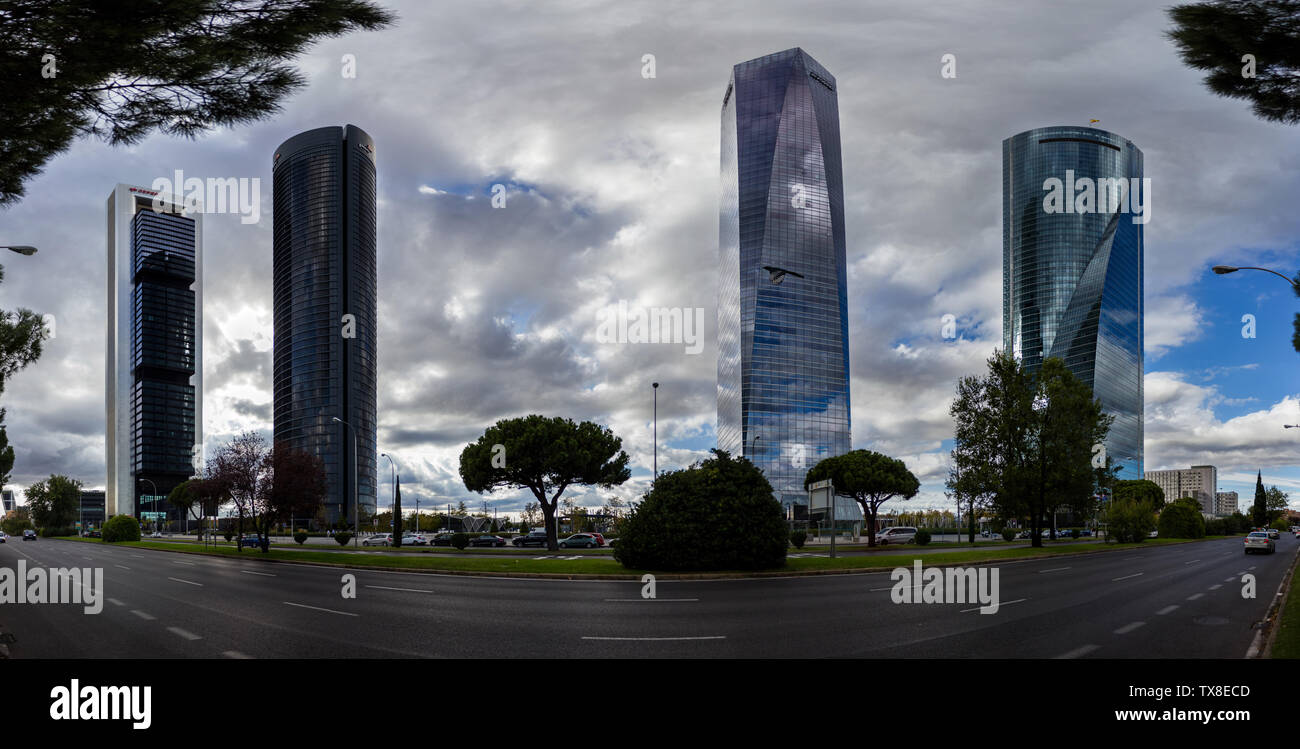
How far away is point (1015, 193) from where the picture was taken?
198875mm

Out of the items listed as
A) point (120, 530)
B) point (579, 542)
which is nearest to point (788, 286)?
point (579, 542)

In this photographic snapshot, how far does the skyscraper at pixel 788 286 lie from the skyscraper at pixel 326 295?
84.2 metres

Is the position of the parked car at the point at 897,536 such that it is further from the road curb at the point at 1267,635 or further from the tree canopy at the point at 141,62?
the tree canopy at the point at 141,62

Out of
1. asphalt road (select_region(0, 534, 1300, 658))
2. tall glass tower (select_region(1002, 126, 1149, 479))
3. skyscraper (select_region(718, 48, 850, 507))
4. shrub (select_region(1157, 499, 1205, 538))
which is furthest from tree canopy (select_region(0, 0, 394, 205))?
tall glass tower (select_region(1002, 126, 1149, 479))

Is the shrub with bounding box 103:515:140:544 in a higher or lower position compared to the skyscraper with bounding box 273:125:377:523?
lower

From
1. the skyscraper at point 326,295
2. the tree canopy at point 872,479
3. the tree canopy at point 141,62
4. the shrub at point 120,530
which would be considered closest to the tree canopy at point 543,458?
the tree canopy at point 872,479

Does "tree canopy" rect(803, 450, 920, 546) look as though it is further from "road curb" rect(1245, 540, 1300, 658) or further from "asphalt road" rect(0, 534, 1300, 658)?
"road curb" rect(1245, 540, 1300, 658)

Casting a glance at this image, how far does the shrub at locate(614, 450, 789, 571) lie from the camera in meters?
26.0

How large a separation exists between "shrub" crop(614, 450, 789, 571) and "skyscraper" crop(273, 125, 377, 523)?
150m

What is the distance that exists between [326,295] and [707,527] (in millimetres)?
159783

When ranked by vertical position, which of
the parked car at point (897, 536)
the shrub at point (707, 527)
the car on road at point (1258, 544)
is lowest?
the parked car at point (897, 536)

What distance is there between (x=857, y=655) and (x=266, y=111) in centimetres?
1313

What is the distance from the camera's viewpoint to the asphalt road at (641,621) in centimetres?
1065
